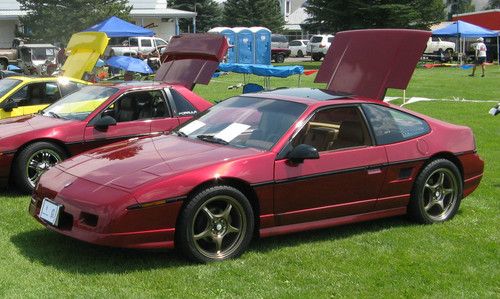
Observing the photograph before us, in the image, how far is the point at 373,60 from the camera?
812cm

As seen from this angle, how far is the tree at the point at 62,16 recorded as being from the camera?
4184 centimetres

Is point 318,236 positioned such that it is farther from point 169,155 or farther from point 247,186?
point 169,155

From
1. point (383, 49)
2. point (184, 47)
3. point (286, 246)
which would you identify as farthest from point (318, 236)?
point (184, 47)

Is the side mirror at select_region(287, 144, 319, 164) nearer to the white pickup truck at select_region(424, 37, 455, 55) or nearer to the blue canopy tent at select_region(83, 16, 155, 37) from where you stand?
the blue canopy tent at select_region(83, 16, 155, 37)

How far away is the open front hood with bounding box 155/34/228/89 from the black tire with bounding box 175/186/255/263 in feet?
16.8

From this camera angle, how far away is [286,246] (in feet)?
17.5

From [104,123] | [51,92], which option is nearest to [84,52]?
[51,92]

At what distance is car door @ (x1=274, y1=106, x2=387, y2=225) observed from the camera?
5160mm

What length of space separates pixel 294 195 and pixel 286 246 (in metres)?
0.48


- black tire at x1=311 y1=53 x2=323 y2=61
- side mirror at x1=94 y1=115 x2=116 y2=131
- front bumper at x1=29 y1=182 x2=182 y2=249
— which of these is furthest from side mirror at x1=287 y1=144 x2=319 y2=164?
black tire at x1=311 y1=53 x2=323 y2=61

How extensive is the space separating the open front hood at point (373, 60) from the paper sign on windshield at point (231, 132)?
229 cm

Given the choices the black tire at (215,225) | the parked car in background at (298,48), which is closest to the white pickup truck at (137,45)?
the parked car in background at (298,48)

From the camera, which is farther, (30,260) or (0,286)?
(30,260)

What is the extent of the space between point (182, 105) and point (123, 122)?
2.70 ft
